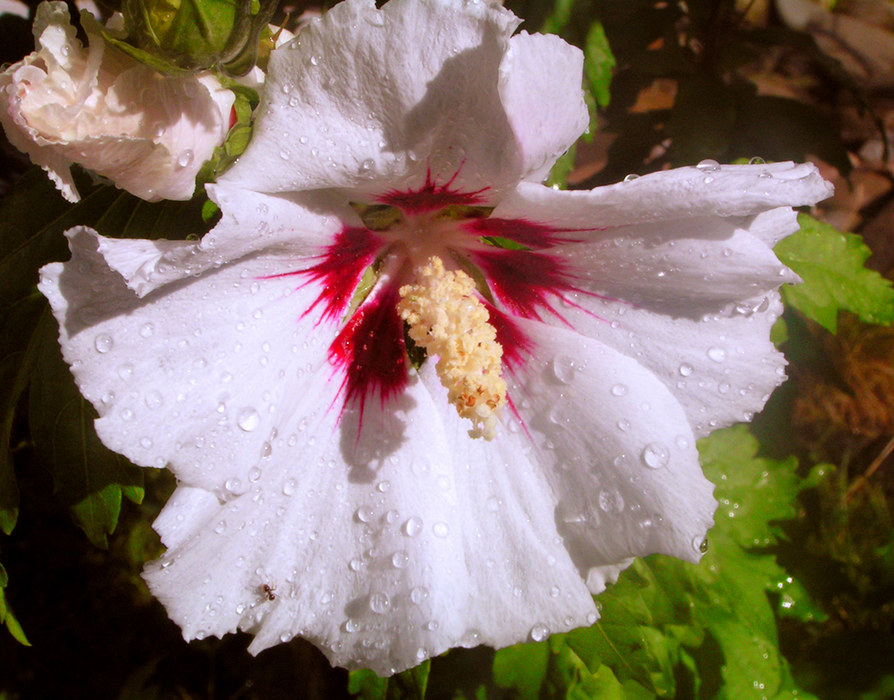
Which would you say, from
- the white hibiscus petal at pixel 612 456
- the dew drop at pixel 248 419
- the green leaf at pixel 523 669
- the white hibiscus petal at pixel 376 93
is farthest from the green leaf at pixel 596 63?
the green leaf at pixel 523 669

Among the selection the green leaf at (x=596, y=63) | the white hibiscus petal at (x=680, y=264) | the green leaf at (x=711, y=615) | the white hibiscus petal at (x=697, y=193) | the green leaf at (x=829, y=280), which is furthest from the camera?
the green leaf at (x=829, y=280)

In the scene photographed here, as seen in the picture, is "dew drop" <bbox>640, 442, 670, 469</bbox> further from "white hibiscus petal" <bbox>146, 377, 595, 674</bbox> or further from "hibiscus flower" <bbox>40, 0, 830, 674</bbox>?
"white hibiscus petal" <bbox>146, 377, 595, 674</bbox>

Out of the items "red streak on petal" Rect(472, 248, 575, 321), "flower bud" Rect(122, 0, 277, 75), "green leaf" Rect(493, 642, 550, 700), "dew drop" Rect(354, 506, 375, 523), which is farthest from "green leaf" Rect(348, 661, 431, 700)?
"flower bud" Rect(122, 0, 277, 75)

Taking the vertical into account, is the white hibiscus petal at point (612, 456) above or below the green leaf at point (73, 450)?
below

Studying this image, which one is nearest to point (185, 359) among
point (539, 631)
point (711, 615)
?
point (539, 631)

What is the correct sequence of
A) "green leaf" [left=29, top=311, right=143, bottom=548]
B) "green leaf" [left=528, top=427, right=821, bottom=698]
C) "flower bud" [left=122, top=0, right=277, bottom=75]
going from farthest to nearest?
"green leaf" [left=528, top=427, right=821, bottom=698] < "green leaf" [left=29, top=311, right=143, bottom=548] < "flower bud" [left=122, top=0, right=277, bottom=75]

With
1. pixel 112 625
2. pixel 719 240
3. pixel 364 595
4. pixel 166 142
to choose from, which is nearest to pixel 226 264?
pixel 166 142

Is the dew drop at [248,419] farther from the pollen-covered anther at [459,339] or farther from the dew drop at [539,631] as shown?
the dew drop at [539,631]
